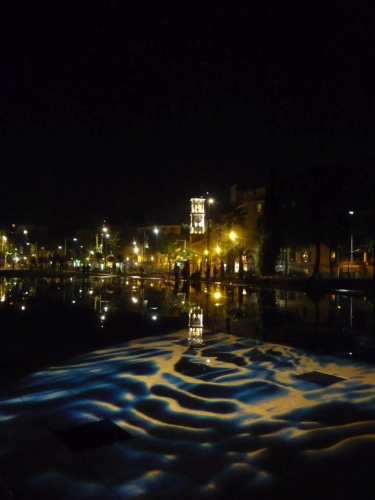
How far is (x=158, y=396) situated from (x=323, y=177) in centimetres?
4551

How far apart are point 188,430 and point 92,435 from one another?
116cm

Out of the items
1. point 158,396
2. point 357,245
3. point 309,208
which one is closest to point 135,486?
point 158,396

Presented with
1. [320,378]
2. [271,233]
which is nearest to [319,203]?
[271,233]

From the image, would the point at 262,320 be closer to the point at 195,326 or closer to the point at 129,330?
the point at 195,326

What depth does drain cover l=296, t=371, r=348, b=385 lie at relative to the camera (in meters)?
8.84

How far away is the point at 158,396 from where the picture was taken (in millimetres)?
8016

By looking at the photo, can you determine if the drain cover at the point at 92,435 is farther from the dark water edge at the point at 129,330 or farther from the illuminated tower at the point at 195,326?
the illuminated tower at the point at 195,326

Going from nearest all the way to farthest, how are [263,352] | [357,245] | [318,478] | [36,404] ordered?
[318,478], [36,404], [263,352], [357,245]

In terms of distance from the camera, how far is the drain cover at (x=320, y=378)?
8.84 meters

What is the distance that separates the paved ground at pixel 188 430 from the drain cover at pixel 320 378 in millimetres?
18

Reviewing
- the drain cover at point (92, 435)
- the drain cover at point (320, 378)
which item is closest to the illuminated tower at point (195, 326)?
the drain cover at point (320, 378)

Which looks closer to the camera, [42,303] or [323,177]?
[42,303]

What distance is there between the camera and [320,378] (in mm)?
9141

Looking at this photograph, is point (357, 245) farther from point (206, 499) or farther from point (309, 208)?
point (206, 499)
